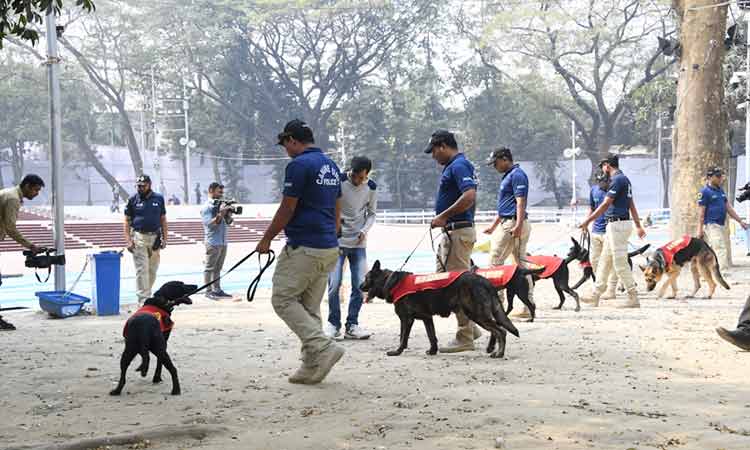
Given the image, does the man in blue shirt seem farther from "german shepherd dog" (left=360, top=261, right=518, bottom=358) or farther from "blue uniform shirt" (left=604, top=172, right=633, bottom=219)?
"blue uniform shirt" (left=604, top=172, right=633, bottom=219)

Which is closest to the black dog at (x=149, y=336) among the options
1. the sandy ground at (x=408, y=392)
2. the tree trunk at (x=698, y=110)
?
the sandy ground at (x=408, y=392)

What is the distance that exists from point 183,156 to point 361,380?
52.9 metres

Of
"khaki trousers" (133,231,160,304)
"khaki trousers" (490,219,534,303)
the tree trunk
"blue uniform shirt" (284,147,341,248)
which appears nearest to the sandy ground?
"khaki trousers" (490,219,534,303)

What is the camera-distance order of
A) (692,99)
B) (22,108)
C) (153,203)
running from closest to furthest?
(153,203) → (692,99) → (22,108)

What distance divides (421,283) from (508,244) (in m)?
2.78

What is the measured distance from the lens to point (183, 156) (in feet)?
188

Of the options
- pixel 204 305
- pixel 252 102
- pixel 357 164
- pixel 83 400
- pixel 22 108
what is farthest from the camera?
pixel 252 102

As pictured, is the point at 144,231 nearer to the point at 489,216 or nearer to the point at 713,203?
the point at 713,203

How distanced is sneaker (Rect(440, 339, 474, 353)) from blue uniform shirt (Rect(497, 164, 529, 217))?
236cm

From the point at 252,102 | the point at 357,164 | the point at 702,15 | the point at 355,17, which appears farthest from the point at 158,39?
the point at 357,164

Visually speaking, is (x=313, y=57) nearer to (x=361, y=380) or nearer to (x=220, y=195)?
Result: (x=220, y=195)

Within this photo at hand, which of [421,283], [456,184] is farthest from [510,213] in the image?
[421,283]

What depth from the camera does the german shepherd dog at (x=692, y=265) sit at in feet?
37.4

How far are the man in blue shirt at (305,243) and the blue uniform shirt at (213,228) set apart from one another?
261 inches
